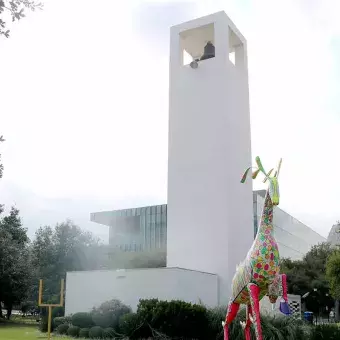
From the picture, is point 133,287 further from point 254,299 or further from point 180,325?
point 254,299

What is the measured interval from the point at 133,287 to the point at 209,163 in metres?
7.83

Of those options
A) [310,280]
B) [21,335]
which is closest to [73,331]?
[21,335]

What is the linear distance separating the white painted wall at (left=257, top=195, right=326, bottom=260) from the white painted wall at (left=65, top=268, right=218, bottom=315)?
1365 inches

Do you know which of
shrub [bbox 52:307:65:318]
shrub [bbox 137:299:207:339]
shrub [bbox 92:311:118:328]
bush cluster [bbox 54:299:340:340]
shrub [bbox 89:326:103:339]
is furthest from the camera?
shrub [bbox 52:307:65:318]

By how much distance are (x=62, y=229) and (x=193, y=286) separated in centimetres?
2014

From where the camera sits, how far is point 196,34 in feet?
96.6

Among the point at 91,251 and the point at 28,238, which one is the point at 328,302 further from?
the point at 28,238

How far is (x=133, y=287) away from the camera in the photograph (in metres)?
21.6

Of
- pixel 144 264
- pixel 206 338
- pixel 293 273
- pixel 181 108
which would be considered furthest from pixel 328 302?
pixel 206 338

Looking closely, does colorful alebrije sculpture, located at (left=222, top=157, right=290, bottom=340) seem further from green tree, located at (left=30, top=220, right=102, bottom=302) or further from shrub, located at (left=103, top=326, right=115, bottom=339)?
green tree, located at (left=30, top=220, right=102, bottom=302)

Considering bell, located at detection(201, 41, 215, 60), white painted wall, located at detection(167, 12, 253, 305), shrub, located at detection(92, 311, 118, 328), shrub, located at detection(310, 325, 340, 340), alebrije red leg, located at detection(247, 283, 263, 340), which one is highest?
bell, located at detection(201, 41, 215, 60)

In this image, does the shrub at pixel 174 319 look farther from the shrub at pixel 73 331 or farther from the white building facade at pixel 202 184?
the white building facade at pixel 202 184

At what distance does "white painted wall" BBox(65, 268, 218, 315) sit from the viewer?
21.4 metres

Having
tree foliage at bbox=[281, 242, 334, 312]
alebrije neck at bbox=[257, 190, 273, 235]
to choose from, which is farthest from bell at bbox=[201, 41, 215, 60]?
tree foliage at bbox=[281, 242, 334, 312]
